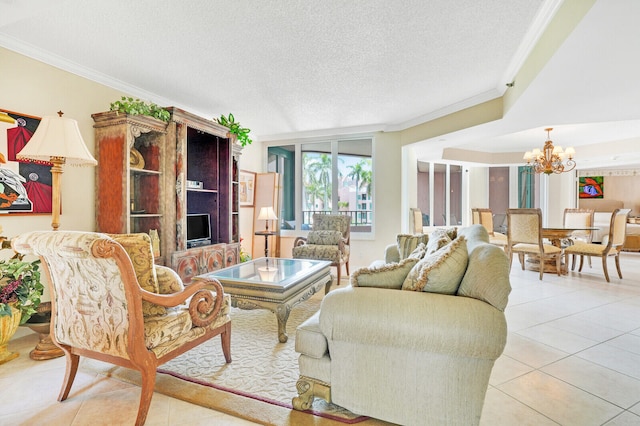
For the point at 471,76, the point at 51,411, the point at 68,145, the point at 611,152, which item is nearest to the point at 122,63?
the point at 68,145

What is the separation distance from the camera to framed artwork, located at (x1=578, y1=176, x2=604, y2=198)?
30.0ft

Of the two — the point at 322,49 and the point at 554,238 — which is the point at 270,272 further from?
the point at 554,238

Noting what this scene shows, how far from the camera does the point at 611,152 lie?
20.6 feet

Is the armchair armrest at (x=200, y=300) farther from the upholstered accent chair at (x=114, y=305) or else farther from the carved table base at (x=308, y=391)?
the carved table base at (x=308, y=391)

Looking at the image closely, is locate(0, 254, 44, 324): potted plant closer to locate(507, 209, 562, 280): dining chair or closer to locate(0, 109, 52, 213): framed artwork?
locate(0, 109, 52, 213): framed artwork

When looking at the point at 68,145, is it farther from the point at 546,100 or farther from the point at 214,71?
the point at 546,100

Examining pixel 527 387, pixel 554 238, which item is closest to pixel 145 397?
pixel 527 387

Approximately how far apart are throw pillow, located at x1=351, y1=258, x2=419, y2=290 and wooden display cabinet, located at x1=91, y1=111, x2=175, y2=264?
8.23 feet

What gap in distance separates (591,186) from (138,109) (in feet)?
38.2

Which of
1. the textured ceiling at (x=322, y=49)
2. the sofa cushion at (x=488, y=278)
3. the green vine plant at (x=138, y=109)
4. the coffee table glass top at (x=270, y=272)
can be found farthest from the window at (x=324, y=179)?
the sofa cushion at (x=488, y=278)

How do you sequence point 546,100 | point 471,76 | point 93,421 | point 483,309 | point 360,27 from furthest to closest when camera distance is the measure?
1. point 471,76
2. point 546,100
3. point 360,27
4. point 93,421
5. point 483,309

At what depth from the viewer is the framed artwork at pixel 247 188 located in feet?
18.7

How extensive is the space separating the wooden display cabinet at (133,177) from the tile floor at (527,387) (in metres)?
1.28

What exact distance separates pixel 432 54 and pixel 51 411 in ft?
12.4
